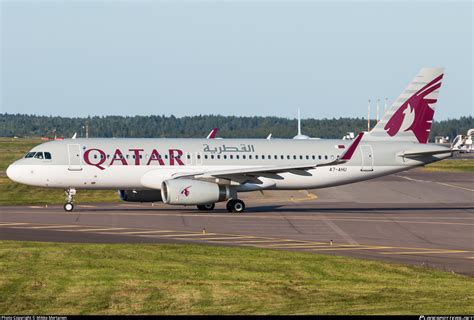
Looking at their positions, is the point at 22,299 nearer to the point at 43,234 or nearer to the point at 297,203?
the point at 43,234

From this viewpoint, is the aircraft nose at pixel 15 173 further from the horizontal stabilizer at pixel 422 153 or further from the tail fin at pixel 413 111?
the horizontal stabilizer at pixel 422 153

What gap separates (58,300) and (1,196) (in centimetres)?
4209

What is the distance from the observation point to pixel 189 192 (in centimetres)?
4638

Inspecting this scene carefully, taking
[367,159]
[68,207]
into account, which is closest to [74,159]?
[68,207]

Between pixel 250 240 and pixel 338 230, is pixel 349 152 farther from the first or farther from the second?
pixel 250 240

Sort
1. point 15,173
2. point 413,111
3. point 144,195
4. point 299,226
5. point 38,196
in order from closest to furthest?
point 299,226 → point 15,173 → point 144,195 → point 413,111 → point 38,196

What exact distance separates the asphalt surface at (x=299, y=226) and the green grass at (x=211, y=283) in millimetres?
3058

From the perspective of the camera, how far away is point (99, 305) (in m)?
21.2

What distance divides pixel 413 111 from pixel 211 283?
31435 millimetres

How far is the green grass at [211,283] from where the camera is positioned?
20891 mm

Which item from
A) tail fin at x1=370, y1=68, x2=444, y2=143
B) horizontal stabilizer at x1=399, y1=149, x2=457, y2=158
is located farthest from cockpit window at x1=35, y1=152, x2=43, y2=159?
horizontal stabilizer at x1=399, y1=149, x2=457, y2=158

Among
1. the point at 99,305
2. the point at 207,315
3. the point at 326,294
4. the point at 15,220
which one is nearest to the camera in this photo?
the point at 207,315

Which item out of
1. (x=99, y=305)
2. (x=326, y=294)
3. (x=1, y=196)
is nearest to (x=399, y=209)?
(x=1, y=196)

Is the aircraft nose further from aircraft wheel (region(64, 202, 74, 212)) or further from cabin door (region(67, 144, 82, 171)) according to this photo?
aircraft wheel (region(64, 202, 74, 212))
